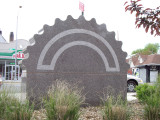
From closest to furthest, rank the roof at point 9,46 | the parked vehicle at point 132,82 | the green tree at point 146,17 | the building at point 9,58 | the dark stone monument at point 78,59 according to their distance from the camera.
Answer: the green tree at point 146,17 → the dark stone monument at point 78,59 → the parked vehicle at point 132,82 → the building at point 9,58 → the roof at point 9,46

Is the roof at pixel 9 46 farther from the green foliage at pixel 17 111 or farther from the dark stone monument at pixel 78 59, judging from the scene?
the green foliage at pixel 17 111

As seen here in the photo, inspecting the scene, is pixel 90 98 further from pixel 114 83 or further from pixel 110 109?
pixel 110 109

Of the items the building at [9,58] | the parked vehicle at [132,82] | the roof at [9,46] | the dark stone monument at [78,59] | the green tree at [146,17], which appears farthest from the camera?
the roof at [9,46]

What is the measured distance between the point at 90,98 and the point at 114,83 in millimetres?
1075

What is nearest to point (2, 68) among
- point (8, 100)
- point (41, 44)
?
point (41, 44)

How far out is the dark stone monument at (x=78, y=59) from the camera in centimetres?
644

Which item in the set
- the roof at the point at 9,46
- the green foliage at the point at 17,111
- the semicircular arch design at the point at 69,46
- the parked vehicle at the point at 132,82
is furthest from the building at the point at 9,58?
the green foliage at the point at 17,111

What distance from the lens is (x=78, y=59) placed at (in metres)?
7.00

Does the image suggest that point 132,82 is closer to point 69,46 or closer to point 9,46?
point 69,46

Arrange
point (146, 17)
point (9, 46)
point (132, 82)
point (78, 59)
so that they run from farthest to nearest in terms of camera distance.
→ point (9, 46) < point (132, 82) < point (78, 59) < point (146, 17)

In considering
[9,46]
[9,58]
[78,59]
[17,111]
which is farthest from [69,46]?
[9,46]

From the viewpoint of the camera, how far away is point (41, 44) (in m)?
6.51

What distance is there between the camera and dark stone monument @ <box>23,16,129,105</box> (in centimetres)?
644

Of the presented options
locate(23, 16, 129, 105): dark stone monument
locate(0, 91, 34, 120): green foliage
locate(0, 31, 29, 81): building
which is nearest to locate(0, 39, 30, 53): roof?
locate(0, 31, 29, 81): building
